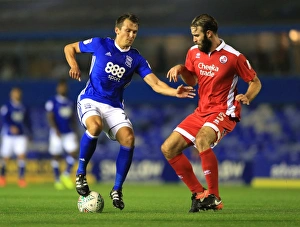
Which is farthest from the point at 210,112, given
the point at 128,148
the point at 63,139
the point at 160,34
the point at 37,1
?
the point at 37,1

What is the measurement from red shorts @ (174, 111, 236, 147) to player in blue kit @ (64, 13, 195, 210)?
0.38m

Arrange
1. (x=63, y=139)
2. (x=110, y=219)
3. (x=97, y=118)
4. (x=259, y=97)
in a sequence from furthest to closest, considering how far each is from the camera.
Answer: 1. (x=259, y=97)
2. (x=63, y=139)
3. (x=97, y=118)
4. (x=110, y=219)

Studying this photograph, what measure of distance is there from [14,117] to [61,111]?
176 cm

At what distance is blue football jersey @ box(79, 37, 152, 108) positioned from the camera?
970cm

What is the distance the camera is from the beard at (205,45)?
938 centimetres

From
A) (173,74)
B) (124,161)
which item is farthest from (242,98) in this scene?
(124,161)

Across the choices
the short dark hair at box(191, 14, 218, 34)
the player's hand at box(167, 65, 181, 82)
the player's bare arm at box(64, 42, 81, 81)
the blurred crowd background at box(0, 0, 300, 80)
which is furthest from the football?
the blurred crowd background at box(0, 0, 300, 80)

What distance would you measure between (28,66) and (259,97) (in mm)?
8707

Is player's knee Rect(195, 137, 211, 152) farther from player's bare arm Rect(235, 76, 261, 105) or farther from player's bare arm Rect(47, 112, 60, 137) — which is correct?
player's bare arm Rect(47, 112, 60, 137)

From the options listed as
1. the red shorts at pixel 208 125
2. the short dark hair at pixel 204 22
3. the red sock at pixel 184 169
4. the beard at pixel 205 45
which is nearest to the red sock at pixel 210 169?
the red shorts at pixel 208 125

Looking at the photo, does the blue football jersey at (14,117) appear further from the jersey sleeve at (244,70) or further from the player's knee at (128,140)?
the jersey sleeve at (244,70)

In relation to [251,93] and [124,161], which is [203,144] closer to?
[251,93]

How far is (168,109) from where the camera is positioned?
27125mm

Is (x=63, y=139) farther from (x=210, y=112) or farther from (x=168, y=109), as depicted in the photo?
(x=210, y=112)
